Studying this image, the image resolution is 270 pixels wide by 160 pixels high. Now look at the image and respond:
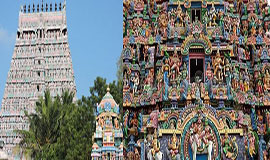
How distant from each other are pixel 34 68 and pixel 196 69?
2899cm

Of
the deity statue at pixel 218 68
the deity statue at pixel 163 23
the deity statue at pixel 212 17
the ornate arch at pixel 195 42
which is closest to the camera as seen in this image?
the deity statue at pixel 218 68

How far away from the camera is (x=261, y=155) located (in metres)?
20.9

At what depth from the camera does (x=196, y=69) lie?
23188 millimetres

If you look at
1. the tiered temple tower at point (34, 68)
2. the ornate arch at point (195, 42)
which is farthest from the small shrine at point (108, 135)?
the tiered temple tower at point (34, 68)

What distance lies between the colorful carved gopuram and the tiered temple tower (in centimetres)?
2557

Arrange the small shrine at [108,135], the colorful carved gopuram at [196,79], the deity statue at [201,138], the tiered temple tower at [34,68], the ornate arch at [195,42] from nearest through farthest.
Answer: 1. the small shrine at [108,135]
2. the deity statue at [201,138]
3. the colorful carved gopuram at [196,79]
4. the ornate arch at [195,42]
5. the tiered temple tower at [34,68]

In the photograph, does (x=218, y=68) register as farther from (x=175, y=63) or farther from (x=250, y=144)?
(x=250, y=144)

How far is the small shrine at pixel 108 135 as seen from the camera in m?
20.2

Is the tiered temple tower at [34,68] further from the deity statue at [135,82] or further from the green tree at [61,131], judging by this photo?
the deity statue at [135,82]

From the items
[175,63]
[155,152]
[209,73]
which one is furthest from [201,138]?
[175,63]

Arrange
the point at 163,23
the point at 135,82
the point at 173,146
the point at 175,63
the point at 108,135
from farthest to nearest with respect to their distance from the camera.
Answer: the point at 163,23, the point at 135,82, the point at 175,63, the point at 173,146, the point at 108,135

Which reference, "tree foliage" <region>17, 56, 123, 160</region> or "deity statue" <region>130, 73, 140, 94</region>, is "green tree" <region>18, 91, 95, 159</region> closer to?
"tree foliage" <region>17, 56, 123, 160</region>

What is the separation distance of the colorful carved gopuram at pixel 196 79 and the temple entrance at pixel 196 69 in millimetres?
40

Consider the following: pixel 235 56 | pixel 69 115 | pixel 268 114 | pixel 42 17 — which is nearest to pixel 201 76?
pixel 235 56
